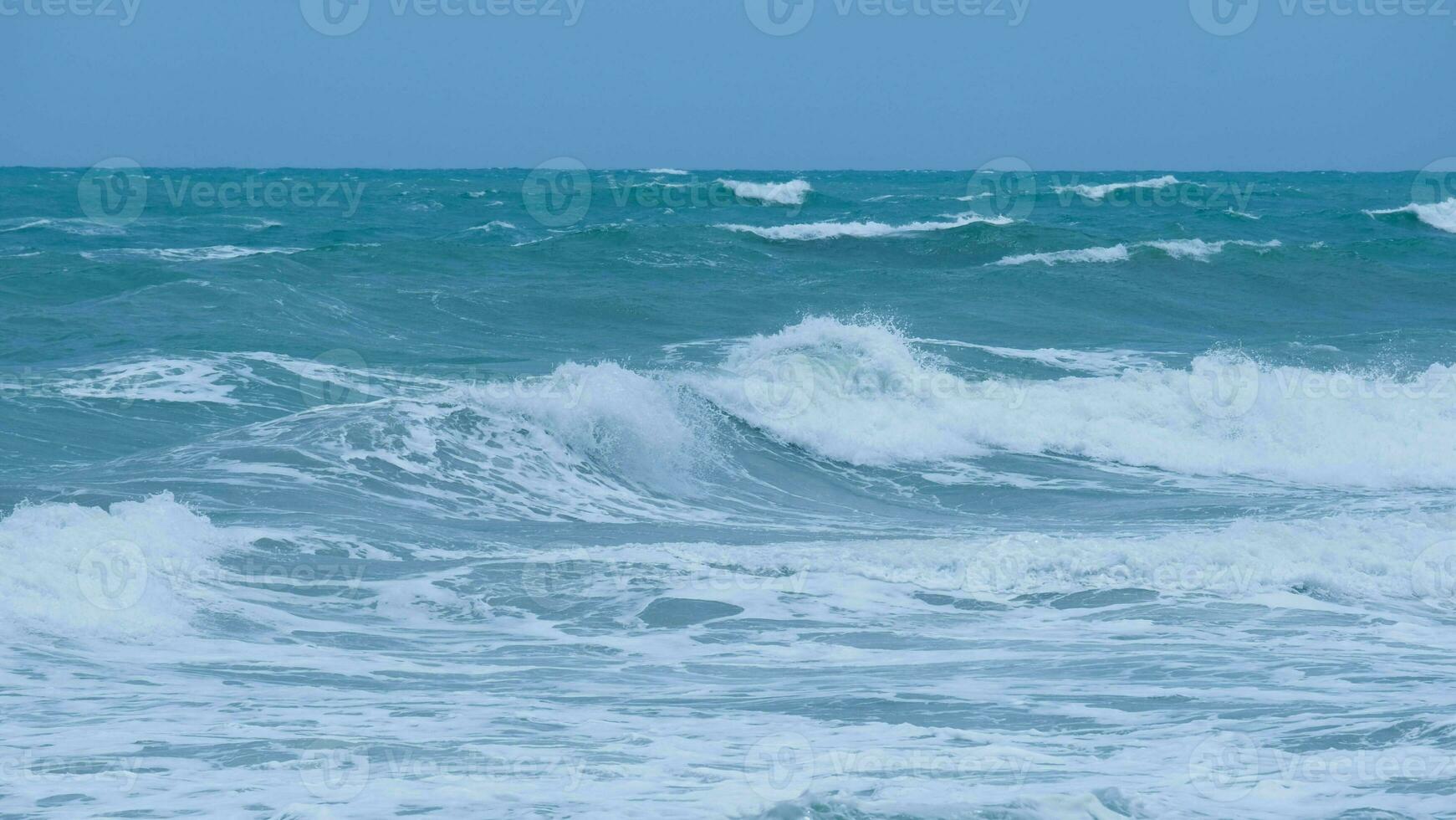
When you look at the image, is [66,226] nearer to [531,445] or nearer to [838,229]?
[838,229]

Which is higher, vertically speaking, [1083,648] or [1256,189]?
[1256,189]

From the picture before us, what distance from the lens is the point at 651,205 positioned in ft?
154

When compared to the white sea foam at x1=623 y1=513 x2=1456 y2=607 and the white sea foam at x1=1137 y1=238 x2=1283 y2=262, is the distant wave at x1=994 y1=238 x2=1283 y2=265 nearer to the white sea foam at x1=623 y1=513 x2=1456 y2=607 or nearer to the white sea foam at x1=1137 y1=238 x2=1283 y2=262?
the white sea foam at x1=1137 y1=238 x2=1283 y2=262

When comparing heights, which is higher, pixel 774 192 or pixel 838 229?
pixel 774 192

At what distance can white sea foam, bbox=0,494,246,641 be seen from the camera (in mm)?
7090

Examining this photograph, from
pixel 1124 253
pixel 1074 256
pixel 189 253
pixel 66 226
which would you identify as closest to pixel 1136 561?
pixel 1074 256

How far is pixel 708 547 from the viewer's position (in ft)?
30.6

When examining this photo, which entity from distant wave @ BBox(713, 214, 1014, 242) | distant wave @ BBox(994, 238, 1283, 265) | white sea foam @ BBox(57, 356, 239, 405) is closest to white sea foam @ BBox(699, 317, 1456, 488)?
white sea foam @ BBox(57, 356, 239, 405)

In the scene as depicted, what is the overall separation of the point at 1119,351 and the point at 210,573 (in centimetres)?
1381

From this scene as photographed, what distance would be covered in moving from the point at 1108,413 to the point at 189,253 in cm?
1871

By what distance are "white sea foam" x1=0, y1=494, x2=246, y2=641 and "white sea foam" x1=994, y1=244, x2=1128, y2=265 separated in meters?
20.8

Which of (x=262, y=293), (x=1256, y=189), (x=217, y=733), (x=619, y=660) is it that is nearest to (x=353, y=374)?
(x=262, y=293)

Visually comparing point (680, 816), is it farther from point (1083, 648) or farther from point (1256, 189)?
point (1256, 189)

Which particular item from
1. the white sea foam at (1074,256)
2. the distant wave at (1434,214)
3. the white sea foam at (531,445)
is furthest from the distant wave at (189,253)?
the distant wave at (1434,214)
